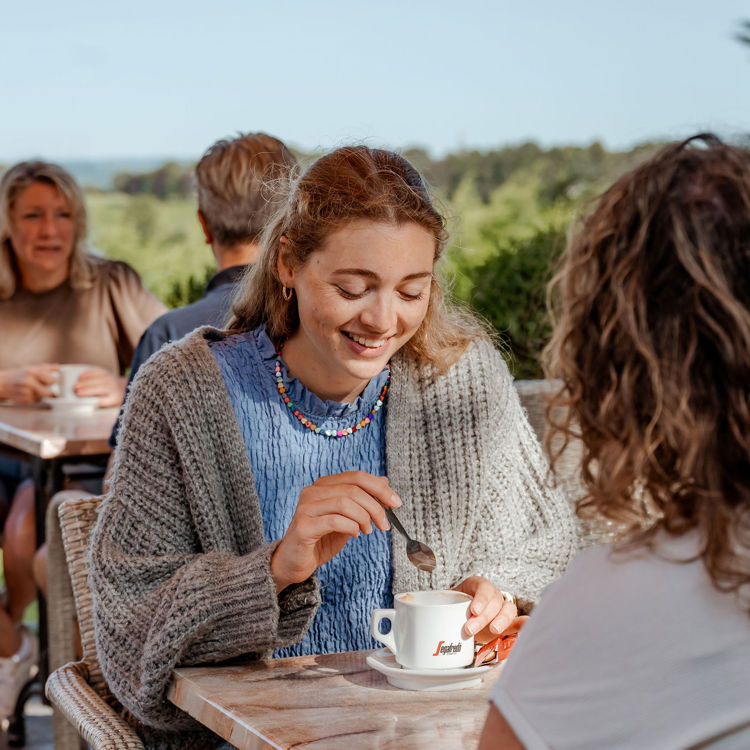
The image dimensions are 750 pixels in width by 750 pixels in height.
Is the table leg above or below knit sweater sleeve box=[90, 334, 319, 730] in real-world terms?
below

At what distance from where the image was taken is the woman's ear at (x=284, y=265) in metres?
1.78

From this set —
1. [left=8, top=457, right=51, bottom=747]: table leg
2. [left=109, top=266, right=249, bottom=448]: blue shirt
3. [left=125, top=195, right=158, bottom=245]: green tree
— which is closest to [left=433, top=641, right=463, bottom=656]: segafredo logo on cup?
[left=109, top=266, right=249, bottom=448]: blue shirt

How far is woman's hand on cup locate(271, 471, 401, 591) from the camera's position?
4.50ft

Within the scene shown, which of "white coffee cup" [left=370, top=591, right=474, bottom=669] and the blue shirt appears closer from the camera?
"white coffee cup" [left=370, top=591, right=474, bottom=669]

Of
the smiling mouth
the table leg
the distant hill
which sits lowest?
the table leg

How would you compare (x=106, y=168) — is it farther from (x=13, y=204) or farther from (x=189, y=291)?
(x=13, y=204)

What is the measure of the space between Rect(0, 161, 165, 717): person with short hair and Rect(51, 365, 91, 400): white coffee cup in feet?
0.54

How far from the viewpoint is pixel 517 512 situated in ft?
5.89

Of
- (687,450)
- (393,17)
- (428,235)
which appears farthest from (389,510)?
(393,17)

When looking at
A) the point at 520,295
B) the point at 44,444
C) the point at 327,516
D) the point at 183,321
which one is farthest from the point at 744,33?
the point at 327,516

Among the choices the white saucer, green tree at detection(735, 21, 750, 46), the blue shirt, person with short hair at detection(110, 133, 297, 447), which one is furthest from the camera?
green tree at detection(735, 21, 750, 46)

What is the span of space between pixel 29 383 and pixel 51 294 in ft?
1.28

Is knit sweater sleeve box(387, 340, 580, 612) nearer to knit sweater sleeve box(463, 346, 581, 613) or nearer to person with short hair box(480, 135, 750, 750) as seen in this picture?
knit sweater sleeve box(463, 346, 581, 613)

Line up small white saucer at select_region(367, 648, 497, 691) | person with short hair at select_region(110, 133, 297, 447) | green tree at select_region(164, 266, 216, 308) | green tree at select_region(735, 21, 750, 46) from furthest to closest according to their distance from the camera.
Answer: green tree at select_region(735, 21, 750, 46), green tree at select_region(164, 266, 216, 308), person with short hair at select_region(110, 133, 297, 447), small white saucer at select_region(367, 648, 497, 691)
